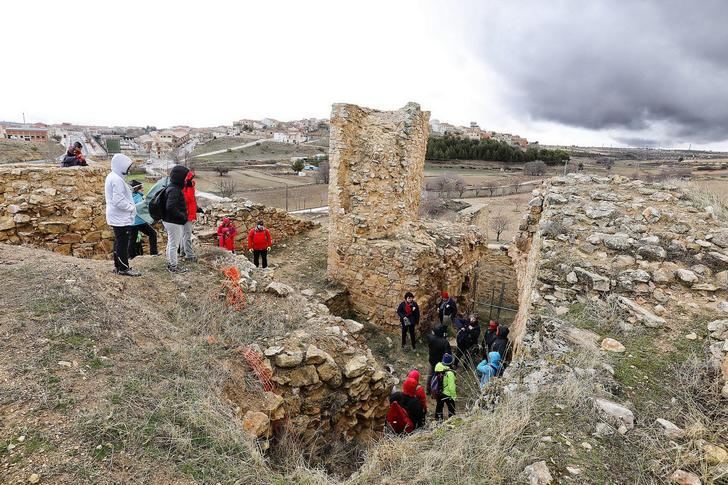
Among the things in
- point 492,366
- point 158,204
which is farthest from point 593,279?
point 158,204

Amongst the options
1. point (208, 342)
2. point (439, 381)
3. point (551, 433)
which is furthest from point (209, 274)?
point (551, 433)

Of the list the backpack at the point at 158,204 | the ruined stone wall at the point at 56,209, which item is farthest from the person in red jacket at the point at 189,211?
the ruined stone wall at the point at 56,209

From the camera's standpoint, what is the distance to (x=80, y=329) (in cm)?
340

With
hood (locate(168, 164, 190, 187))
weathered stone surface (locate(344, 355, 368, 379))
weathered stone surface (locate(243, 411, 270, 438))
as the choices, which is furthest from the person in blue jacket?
weathered stone surface (locate(243, 411, 270, 438))

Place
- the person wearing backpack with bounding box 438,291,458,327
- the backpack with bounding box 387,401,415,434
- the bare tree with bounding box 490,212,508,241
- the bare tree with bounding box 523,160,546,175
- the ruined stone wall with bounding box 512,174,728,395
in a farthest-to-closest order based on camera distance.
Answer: the bare tree with bounding box 523,160,546,175 → the bare tree with bounding box 490,212,508,241 → the person wearing backpack with bounding box 438,291,458,327 → the backpack with bounding box 387,401,415,434 → the ruined stone wall with bounding box 512,174,728,395

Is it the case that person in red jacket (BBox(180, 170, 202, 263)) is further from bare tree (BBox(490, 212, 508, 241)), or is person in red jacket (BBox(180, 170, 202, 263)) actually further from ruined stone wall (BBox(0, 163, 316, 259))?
bare tree (BBox(490, 212, 508, 241))

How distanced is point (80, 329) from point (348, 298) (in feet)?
19.7

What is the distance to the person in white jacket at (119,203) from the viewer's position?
4.61 metres

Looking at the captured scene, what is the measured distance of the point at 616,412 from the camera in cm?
264

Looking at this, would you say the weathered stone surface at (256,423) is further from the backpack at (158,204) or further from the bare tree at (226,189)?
the bare tree at (226,189)

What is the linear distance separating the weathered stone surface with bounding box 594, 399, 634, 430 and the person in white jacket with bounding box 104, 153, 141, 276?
5.30 metres

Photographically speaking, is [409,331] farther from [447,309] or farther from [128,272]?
[128,272]

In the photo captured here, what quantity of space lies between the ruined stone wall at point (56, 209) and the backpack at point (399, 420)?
255 inches

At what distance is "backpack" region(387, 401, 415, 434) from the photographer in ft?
15.3
